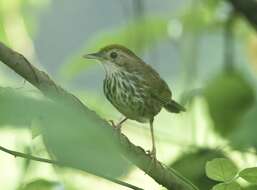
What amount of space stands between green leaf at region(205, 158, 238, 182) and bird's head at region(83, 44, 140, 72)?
1.30 m

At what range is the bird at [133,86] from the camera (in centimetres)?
224

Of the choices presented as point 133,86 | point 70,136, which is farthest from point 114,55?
point 70,136

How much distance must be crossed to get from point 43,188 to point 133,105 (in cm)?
112

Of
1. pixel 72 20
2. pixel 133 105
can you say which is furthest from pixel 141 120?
pixel 72 20

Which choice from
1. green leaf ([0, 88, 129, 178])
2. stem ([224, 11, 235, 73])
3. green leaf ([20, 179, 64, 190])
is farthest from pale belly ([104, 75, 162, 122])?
green leaf ([0, 88, 129, 178])

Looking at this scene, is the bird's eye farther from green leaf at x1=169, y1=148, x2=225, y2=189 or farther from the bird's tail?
green leaf at x1=169, y1=148, x2=225, y2=189

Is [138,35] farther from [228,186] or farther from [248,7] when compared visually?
[228,186]

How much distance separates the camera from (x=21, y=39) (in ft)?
9.80

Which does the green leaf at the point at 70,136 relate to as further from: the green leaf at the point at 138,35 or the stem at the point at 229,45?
the green leaf at the point at 138,35

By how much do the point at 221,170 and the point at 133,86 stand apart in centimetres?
127

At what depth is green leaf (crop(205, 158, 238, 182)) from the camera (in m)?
1.08

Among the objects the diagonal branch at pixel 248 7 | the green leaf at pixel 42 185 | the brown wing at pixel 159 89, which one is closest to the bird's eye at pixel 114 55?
the brown wing at pixel 159 89

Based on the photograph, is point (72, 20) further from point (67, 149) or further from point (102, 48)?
point (67, 149)

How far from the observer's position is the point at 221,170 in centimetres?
109
